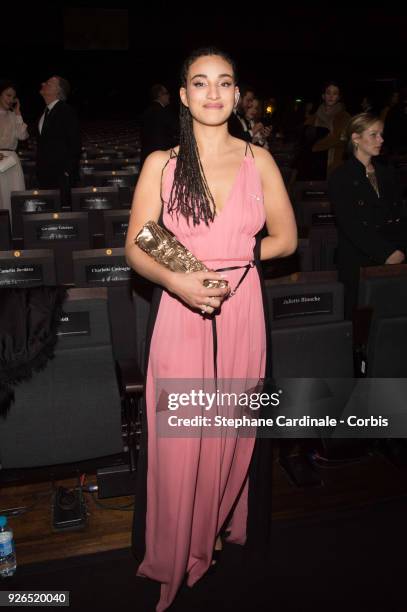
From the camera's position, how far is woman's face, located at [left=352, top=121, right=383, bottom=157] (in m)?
2.67

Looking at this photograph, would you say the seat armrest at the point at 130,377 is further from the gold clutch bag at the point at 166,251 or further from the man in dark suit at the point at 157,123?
the man in dark suit at the point at 157,123

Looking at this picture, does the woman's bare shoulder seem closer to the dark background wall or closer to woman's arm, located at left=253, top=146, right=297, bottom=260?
woman's arm, located at left=253, top=146, right=297, bottom=260

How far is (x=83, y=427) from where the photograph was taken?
212cm

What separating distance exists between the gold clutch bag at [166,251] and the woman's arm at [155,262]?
0.7 inches

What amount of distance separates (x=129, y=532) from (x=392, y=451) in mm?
1093

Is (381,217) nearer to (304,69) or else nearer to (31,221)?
(31,221)

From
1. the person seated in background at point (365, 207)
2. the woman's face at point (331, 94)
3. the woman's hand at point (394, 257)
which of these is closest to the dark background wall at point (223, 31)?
the woman's face at point (331, 94)

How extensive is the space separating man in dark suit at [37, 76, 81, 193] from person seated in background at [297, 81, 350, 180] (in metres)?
2.04

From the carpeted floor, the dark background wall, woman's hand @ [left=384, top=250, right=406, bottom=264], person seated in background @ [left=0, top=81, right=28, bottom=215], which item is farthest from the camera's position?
the dark background wall

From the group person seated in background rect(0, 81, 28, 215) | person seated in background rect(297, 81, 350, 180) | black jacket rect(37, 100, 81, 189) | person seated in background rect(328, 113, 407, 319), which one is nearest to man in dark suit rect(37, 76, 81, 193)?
black jacket rect(37, 100, 81, 189)

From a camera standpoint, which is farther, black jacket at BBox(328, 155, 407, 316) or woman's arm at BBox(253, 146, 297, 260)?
black jacket at BBox(328, 155, 407, 316)

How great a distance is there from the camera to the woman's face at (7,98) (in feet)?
16.0

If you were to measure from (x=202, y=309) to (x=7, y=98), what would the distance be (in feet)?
14.1

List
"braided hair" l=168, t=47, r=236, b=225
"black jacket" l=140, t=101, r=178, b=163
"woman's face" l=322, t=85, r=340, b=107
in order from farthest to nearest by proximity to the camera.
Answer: "black jacket" l=140, t=101, r=178, b=163, "woman's face" l=322, t=85, r=340, b=107, "braided hair" l=168, t=47, r=236, b=225
